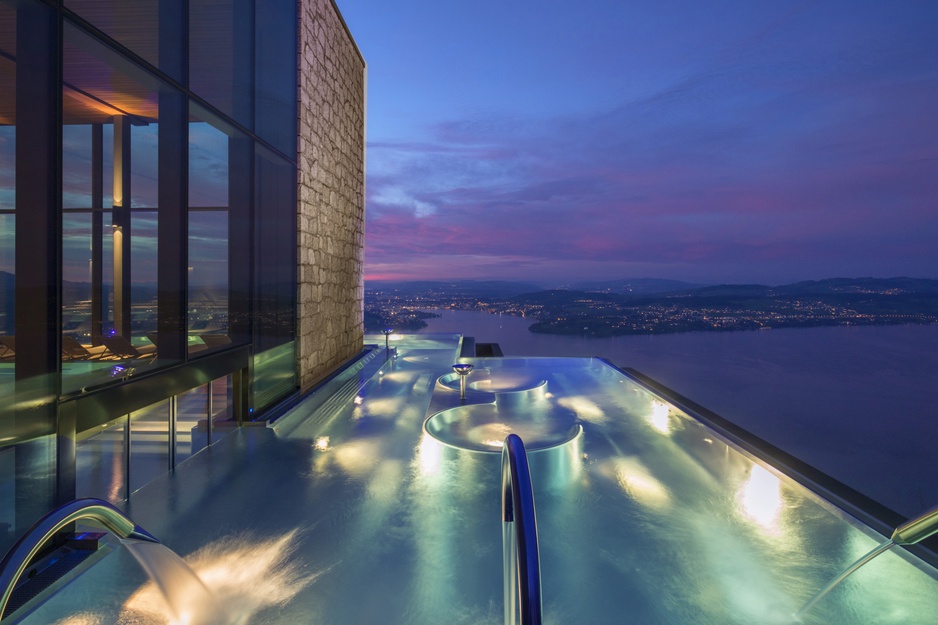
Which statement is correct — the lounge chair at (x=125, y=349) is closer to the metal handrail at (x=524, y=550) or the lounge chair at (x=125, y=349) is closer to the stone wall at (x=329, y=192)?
the stone wall at (x=329, y=192)

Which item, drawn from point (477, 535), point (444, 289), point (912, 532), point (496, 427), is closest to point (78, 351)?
point (477, 535)

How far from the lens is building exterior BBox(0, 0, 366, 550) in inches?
88.4

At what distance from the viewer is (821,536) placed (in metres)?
2.79

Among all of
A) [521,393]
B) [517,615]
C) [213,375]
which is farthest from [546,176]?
[517,615]

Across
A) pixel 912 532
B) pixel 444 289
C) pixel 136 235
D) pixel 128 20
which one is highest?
pixel 128 20

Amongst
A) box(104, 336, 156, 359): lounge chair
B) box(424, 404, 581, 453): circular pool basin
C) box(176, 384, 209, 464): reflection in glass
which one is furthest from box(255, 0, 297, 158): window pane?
box(424, 404, 581, 453): circular pool basin

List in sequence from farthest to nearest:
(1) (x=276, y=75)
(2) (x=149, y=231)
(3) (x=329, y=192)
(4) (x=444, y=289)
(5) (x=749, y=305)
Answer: (5) (x=749, y=305), (4) (x=444, y=289), (3) (x=329, y=192), (1) (x=276, y=75), (2) (x=149, y=231)

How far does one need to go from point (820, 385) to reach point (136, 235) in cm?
3845

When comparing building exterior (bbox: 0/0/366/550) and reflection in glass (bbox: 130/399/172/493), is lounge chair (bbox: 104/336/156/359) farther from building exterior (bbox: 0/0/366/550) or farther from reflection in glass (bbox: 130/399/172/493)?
reflection in glass (bbox: 130/399/172/493)

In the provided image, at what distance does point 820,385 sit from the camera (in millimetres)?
30141

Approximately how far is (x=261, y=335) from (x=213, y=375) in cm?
102

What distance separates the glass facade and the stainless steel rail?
4.69 feet

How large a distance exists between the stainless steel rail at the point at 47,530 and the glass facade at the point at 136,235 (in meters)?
1.43

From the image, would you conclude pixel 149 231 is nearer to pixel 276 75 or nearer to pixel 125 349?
pixel 125 349
